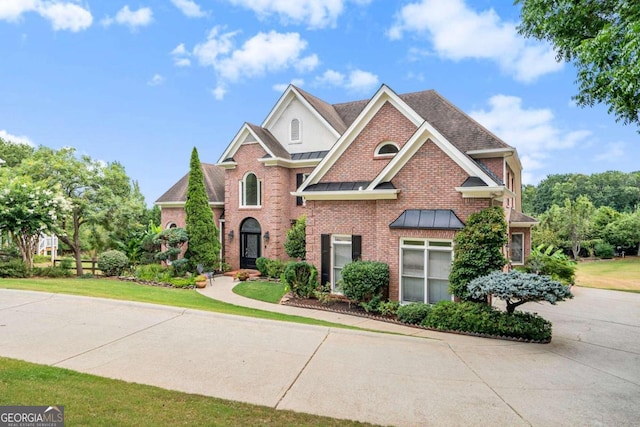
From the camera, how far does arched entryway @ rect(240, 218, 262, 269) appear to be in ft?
71.6

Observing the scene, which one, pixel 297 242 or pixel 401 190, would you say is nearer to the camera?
pixel 401 190

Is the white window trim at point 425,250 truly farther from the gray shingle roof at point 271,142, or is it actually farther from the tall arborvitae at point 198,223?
the tall arborvitae at point 198,223

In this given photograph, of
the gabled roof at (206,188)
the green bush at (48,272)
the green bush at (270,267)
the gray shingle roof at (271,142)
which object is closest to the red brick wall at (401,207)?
the green bush at (270,267)

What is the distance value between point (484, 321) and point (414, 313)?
78.3 inches

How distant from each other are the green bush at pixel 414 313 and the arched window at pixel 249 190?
42.7 feet

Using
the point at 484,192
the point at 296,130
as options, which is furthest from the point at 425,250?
the point at 296,130

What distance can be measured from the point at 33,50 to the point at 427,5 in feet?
61.9

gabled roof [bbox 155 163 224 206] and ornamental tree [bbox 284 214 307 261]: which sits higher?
gabled roof [bbox 155 163 224 206]

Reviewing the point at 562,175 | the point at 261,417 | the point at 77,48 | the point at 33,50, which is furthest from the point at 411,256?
the point at 562,175

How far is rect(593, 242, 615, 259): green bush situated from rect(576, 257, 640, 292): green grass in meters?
2.28

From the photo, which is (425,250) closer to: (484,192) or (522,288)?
(484,192)

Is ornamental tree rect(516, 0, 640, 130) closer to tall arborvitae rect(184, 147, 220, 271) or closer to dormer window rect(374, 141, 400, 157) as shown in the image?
dormer window rect(374, 141, 400, 157)

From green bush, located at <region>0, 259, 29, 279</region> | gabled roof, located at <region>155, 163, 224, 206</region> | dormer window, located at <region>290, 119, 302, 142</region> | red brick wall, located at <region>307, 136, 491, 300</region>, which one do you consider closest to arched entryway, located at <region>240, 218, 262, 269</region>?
gabled roof, located at <region>155, 163, 224, 206</region>

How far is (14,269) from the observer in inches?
672
